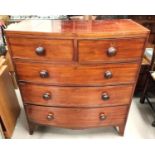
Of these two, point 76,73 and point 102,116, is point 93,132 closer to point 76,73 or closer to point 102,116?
point 102,116

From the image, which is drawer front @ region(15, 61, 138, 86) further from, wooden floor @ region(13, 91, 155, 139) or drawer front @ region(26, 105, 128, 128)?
wooden floor @ region(13, 91, 155, 139)

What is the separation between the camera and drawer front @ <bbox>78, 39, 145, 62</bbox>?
1.02 metres

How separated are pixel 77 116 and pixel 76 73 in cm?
40

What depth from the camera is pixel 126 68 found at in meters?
1.14

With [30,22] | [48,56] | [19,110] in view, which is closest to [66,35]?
[48,56]

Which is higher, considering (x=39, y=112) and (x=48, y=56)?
(x=48, y=56)

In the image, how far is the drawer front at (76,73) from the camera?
3.68ft

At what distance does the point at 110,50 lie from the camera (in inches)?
40.6

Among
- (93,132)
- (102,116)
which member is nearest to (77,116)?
(102,116)

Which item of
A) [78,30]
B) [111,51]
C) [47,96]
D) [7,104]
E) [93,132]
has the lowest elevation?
[93,132]

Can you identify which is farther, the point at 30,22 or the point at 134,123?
the point at 134,123

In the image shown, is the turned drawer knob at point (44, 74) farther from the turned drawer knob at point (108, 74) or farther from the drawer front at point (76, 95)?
the turned drawer knob at point (108, 74)

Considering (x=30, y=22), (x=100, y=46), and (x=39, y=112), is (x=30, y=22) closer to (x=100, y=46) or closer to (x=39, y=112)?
(x=100, y=46)
